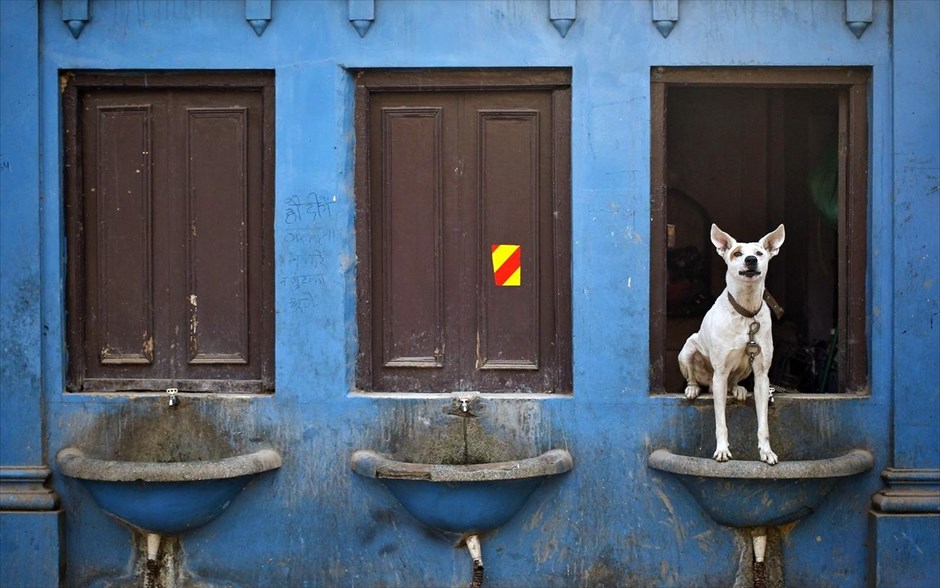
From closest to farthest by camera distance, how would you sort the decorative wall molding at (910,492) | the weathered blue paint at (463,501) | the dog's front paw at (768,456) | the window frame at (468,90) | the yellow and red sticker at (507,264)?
1. the dog's front paw at (768,456)
2. the weathered blue paint at (463,501)
3. the decorative wall molding at (910,492)
4. the window frame at (468,90)
5. the yellow and red sticker at (507,264)

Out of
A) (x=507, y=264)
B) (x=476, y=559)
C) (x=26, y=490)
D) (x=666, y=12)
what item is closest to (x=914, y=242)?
(x=666, y=12)

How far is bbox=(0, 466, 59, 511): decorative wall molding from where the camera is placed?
688 cm

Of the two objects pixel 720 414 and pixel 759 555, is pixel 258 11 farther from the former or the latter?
pixel 759 555

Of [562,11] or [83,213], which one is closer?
[562,11]

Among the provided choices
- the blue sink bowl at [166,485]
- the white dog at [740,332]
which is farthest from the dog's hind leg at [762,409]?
the blue sink bowl at [166,485]

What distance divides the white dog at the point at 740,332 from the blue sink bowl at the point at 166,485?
2.60 m

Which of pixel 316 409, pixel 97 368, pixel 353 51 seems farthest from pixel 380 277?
pixel 97 368

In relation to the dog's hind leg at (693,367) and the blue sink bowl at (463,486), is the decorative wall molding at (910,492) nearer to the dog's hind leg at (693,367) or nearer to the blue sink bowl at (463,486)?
the dog's hind leg at (693,367)

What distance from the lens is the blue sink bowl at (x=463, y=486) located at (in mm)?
6457

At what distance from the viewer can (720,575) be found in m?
6.84

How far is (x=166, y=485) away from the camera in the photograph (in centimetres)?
657

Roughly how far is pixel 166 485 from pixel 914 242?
4.49 meters

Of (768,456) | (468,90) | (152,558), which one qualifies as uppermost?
(468,90)

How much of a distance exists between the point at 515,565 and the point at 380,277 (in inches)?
74.7
